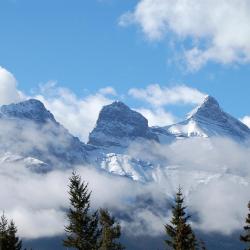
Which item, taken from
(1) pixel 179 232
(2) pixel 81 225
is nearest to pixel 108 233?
(2) pixel 81 225

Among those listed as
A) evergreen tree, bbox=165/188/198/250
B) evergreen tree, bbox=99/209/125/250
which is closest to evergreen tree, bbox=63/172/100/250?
evergreen tree, bbox=165/188/198/250

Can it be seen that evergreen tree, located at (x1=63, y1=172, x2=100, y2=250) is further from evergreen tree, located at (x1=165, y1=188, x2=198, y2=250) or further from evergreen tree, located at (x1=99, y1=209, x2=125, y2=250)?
evergreen tree, located at (x1=99, y1=209, x2=125, y2=250)

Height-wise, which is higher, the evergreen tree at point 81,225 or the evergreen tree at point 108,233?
the evergreen tree at point 108,233

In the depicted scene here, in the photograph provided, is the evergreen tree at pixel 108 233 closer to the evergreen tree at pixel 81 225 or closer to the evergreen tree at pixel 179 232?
the evergreen tree at pixel 81 225

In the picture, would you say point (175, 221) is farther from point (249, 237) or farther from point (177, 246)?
point (249, 237)

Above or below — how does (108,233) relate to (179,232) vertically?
above

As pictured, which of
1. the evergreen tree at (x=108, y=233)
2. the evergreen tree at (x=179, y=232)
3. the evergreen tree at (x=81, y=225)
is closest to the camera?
the evergreen tree at (x=179, y=232)

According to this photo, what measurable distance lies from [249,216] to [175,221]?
245 inches

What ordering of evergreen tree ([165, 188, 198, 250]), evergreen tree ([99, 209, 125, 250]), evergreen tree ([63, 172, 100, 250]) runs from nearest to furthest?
evergreen tree ([165, 188, 198, 250]) → evergreen tree ([63, 172, 100, 250]) → evergreen tree ([99, 209, 125, 250])

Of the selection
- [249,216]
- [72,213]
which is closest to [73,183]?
[72,213]

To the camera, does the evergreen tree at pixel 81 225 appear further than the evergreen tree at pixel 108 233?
No

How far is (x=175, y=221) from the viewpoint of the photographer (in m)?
56.9

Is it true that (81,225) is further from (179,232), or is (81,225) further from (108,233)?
(108,233)

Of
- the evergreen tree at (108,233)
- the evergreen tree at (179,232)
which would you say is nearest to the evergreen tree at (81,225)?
the evergreen tree at (179,232)
